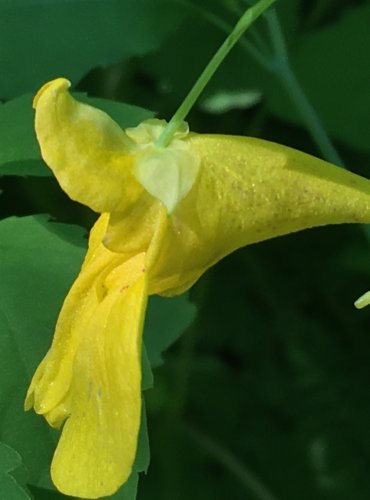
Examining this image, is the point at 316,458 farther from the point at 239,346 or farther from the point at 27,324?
the point at 27,324

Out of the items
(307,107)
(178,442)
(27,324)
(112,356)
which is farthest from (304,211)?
(178,442)

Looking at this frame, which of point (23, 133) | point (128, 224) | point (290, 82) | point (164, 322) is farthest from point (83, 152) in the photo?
point (290, 82)

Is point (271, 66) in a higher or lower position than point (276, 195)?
lower

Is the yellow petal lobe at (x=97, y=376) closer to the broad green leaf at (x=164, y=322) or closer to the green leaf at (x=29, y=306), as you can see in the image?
the green leaf at (x=29, y=306)

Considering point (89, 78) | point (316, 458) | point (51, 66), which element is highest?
point (51, 66)

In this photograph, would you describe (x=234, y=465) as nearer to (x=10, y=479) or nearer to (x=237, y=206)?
(x=10, y=479)

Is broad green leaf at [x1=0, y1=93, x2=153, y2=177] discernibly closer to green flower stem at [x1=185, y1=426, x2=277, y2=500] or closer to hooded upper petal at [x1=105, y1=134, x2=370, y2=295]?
hooded upper petal at [x1=105, y1=134, x2=370, y2=295]
